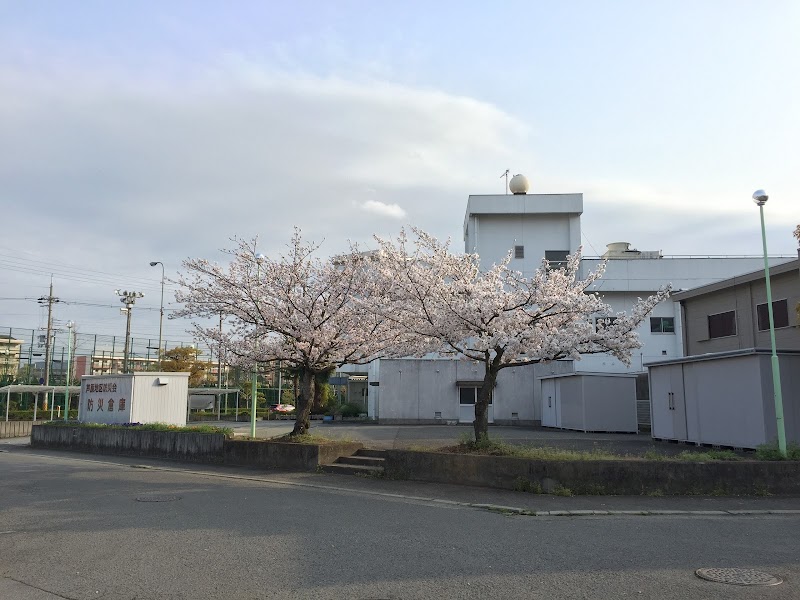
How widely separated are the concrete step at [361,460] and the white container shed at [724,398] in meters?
9.41

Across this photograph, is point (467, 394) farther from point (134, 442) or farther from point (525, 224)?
point (134, 442)

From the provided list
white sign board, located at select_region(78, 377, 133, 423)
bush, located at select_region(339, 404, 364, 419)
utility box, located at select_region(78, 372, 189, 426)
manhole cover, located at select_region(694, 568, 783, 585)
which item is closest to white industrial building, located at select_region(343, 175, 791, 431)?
bush, located at select_region(339, 404, 364, 419)

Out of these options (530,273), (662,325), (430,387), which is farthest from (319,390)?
(662,325)

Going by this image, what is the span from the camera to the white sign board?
81.2 feet

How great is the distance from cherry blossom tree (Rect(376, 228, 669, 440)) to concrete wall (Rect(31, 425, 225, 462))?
7.60m

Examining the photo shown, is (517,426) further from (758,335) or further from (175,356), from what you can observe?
(175,356)

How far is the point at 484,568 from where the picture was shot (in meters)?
6.79

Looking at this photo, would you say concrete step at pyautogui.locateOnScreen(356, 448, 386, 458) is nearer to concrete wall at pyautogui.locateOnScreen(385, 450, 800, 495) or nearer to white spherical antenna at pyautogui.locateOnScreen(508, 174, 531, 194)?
concrete wall at pyautogui.locateOnScreen(385, 450, 800, 495)

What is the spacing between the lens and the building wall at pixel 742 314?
69.9 feet

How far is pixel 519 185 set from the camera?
4691cm

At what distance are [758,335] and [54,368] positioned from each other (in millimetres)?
59293

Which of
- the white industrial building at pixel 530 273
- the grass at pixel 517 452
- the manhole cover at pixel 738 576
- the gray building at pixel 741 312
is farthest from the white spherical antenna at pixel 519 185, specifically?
the manhole cover at pixel 738 576

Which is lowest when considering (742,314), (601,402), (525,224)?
(601,402)

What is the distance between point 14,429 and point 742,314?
117ft
